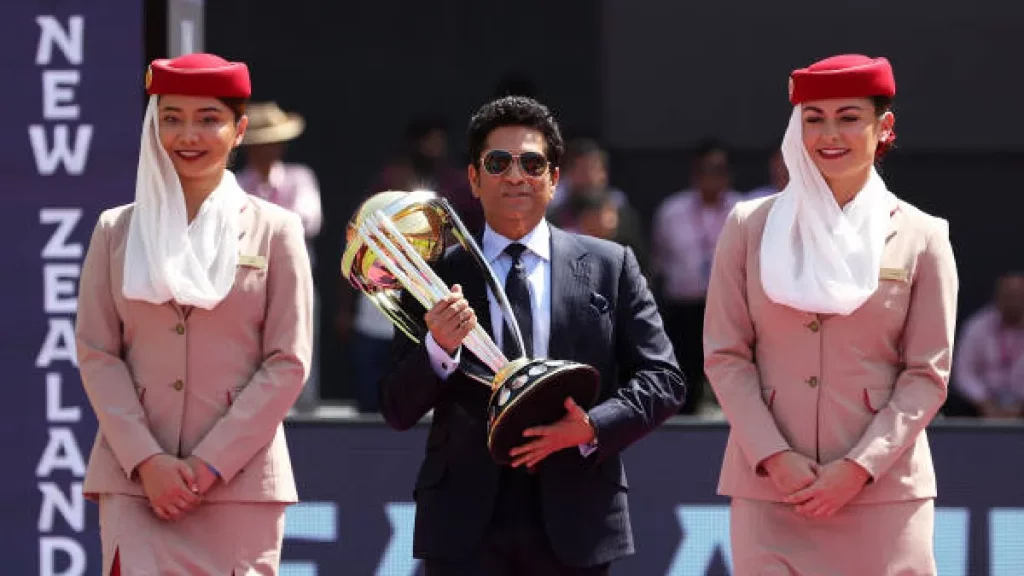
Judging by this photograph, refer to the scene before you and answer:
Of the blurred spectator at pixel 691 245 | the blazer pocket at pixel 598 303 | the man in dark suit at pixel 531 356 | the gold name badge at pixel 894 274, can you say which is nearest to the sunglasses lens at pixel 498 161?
the man in dark suit at pixel 531 356

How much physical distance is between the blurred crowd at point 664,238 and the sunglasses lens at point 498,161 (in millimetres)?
Answer: 4654

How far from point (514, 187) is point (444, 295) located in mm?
392

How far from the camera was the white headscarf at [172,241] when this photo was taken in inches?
214

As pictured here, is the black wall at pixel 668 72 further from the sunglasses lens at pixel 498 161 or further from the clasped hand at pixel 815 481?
the clasped hand at pixel 815 481

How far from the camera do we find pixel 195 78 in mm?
5520

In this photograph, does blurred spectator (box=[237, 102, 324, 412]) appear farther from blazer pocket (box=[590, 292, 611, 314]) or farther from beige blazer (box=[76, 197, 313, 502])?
blazer pocket (box=[590, 292, 611, 314])

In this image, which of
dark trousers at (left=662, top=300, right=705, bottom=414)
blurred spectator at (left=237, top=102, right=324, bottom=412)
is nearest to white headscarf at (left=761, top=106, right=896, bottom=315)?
dark trousers at (left=662, top=300, right=705, bottom=414)

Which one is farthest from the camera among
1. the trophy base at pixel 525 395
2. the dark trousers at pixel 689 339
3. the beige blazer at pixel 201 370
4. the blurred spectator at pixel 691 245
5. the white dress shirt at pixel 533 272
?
the blurred spectator at pixel 691 245

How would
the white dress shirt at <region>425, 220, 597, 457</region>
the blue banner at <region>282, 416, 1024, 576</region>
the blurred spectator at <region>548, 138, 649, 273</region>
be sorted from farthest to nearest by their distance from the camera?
the blurred spectator at <region>548, 138, 649, 273</region>, the blue banner at <region>282, 416, 1024, 576</region>, the white dress shirt at <region>425, 220, 597, 457</region>

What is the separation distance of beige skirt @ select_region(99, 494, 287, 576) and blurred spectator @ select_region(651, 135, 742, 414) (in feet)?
18.7

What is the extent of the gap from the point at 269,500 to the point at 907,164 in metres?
8.86

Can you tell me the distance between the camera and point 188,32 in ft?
23.3

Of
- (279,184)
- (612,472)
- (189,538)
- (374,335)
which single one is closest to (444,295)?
(612,472)

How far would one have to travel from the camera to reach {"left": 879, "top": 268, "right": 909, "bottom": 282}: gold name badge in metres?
5.36
